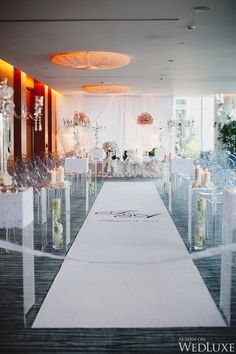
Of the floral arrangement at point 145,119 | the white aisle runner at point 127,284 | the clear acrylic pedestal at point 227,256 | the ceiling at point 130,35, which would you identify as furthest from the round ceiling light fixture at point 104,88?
the clear acrylic pedestal at point 227,256

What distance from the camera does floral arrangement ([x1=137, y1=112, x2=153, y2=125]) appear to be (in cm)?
2188

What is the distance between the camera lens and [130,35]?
8.68 meters

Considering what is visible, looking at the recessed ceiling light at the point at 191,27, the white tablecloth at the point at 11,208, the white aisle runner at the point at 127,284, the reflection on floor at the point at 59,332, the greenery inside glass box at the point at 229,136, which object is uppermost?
the recessed ceiling light at the point at 191,27

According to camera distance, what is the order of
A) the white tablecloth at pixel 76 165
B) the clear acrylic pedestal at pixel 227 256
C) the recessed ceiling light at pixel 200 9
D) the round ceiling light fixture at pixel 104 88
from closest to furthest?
1. the clear acrylic pedestal at pixel 227 256
2. the recessed ceiling light at pixel 200 9
3. the white tablecloth at pixel 76 165
4. the round ceiling light fixture at pixel 104 88

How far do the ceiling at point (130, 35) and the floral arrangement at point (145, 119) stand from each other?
697 cm

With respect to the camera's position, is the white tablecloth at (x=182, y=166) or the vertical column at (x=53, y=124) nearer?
the white tablecloth at (x=182, y=166)

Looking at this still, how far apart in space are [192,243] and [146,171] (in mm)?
11744

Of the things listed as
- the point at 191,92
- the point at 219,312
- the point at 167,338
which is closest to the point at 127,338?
the point at 167,338

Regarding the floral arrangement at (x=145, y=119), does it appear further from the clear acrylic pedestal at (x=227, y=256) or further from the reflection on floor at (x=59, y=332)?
the reflection on floor at (x=59, y=332)

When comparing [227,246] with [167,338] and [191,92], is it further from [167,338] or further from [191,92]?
[191,92]

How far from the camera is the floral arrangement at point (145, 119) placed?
21883 millimetres

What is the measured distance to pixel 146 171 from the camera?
1891 centimetres

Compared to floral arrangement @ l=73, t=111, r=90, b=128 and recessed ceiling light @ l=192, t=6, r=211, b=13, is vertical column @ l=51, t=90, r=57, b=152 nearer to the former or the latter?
floral arrangement @ l=73, t=111, r=90, b=128

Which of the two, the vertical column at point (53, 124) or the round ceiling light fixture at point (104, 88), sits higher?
the round ceiling light fixture at point (104, 88)
